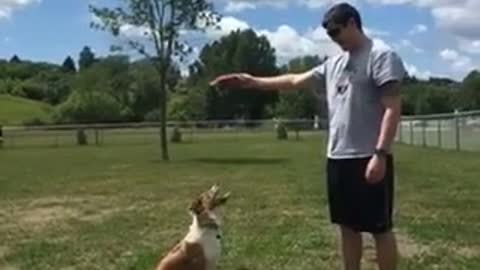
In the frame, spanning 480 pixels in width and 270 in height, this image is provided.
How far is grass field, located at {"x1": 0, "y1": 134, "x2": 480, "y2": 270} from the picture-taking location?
920 cm

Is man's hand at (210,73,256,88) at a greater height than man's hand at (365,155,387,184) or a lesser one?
greater

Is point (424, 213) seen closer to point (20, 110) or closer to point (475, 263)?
point (475, 263)

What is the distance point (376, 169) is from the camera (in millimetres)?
5746

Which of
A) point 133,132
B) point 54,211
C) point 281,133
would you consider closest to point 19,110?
point 133,132

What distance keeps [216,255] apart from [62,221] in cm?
714

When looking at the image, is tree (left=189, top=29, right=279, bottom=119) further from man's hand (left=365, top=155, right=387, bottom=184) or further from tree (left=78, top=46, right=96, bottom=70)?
man's hand (left=365, top=155, right=387, bottom=184)

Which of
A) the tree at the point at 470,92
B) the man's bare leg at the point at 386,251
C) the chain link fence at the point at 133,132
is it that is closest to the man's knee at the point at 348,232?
the man's bare leg at the point at 386,251

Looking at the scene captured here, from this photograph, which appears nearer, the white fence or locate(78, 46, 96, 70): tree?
the white fence

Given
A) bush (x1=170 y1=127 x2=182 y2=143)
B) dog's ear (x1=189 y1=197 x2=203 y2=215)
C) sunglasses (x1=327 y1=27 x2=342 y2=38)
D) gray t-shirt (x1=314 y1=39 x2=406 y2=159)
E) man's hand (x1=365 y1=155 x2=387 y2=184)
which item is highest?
sunglasses (x1=327 y1=27 x2=342 y2=38)

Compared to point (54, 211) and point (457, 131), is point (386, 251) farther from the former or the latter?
point (457, 131)

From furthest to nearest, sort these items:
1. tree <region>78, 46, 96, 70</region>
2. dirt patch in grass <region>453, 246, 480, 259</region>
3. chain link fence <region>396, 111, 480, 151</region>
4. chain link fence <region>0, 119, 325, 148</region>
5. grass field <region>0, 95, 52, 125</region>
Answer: tree <region>78, 46, 96, 70</region>
grass field <region>0, 95, 52, 125</region>
chain link fence <region>0, 119, 325, 148</region>
chain link fence <region>396, 111, 480, 151</region>
dirt patch in grass <region>453, 246, 480, 259</region>

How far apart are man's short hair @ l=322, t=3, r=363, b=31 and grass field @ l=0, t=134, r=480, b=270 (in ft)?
10.1

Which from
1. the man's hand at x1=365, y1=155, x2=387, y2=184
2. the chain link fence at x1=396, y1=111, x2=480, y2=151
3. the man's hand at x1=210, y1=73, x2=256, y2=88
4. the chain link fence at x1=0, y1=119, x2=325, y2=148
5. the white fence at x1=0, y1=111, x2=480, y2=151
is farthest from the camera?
the chain link fence at x1=0, y1=119, x2=325, y2=148

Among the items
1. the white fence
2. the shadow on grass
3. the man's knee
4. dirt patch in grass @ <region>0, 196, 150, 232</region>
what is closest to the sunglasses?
the man's knee
